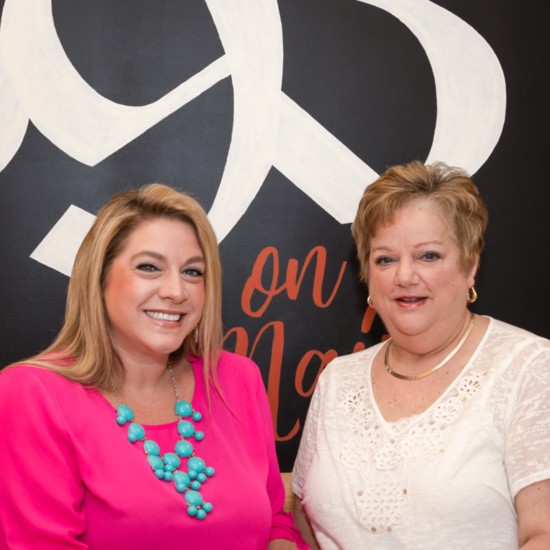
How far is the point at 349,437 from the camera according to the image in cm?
222

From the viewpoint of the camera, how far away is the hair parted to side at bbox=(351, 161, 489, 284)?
2.17 metres

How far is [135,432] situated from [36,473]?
0.83ft

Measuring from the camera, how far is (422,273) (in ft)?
7.06

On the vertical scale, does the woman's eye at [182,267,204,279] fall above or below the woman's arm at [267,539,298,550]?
above

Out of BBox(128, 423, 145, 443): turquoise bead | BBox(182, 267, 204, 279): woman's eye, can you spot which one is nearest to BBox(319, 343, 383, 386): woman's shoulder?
BBox(182, 267, 204, 279): woman's eye

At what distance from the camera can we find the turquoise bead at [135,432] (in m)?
1.96

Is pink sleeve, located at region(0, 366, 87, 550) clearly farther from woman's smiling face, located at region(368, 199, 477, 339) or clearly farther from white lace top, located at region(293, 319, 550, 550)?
woman's smiling face, located at region(368, 199, 477, 339)

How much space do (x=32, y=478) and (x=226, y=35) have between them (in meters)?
1.45

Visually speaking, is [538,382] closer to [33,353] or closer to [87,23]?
[33,353]

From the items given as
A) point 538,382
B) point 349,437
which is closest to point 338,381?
point 349,437

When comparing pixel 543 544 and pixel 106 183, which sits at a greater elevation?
pixel 106 183

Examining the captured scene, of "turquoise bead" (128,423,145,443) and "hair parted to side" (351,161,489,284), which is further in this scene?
"hair parted to side" (351,161,489,284)

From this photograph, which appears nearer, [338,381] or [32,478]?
[32,478]

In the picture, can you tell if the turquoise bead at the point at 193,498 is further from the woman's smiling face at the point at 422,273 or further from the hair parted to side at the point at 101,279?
the woman's smiling face at the point at 422,273
